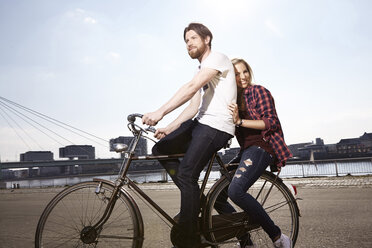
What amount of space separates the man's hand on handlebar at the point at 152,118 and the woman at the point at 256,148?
59 cm

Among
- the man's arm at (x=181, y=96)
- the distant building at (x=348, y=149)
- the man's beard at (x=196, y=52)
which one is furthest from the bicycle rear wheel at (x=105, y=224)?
the distant building at (x=348, y=149)

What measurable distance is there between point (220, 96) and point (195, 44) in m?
0.49

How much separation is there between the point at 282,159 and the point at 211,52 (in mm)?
1094

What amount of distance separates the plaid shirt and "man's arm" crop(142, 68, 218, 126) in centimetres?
58

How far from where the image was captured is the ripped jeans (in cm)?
238

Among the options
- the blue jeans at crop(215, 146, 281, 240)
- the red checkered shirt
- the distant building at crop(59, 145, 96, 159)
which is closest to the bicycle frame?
the blue jeans at crop(215, 146, 281, 240)

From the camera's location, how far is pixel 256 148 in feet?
8.18

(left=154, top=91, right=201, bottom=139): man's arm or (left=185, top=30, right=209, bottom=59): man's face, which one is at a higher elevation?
(left=185, top=30, right=209, bottom=59): man's face

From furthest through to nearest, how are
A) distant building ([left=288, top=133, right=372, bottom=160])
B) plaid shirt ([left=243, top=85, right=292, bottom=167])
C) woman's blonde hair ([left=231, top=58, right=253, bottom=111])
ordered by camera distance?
distant building ([left=288, top=133, right=372, bottom=160]) → woman's blonde hair ([left=231, top=58, right=253, bottom=111]) → plaid shirt ([left=243, top=85, right=292, bottom=167])

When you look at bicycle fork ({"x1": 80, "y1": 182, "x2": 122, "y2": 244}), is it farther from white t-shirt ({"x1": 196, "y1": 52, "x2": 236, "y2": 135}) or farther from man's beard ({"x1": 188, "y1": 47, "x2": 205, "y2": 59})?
man's beard ({"x1": 188, "y1": 47, "x2": 205, "y2": 59})

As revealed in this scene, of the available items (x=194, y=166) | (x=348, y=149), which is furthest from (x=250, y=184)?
(x=348, y=149)

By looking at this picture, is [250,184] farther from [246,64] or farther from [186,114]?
[246,64]

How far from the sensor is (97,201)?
252cm

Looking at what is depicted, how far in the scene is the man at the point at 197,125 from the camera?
2.19 m
